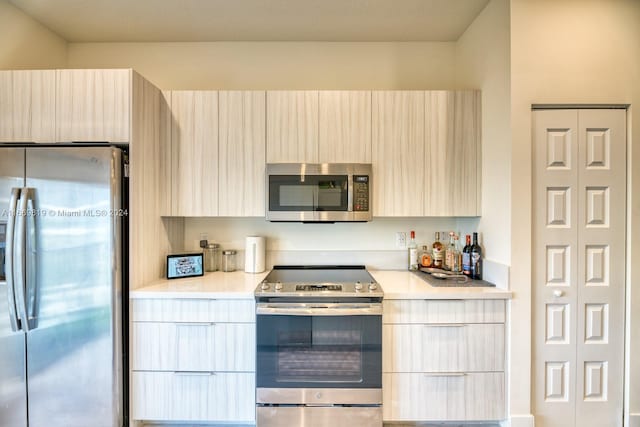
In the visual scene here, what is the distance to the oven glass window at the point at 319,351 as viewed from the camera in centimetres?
177

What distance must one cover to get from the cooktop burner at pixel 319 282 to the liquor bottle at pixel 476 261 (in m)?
0.72

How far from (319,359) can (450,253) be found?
48.6 inches

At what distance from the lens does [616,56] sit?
1784 mm

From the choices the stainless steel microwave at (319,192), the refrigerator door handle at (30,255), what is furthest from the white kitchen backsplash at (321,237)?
the refrigerator door handle at (30,255)

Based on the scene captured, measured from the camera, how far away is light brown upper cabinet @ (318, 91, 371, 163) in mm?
2141

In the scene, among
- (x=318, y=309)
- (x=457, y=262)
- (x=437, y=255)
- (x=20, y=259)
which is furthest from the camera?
(x=437, y=255)

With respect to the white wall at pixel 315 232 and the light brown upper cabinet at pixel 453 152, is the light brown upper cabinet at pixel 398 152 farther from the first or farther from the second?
the white wall at pixel 315 232

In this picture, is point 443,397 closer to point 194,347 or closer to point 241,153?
point 194,347

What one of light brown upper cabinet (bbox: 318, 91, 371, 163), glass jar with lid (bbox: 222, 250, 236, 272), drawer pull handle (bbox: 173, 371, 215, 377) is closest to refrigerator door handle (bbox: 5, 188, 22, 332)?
drawer pull handle (bbox: 173, 371, 215, 377)

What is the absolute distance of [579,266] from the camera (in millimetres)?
1804

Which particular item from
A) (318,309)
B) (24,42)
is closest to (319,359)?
(318,309)

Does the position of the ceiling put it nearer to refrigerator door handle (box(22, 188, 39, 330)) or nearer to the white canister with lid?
refrigerator door handle (box(22, 188, 39, 330))

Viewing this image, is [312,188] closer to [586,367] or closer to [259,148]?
[259,148]

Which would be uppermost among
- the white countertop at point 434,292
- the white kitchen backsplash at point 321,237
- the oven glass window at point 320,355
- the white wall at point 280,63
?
the white wall at point 280,63
